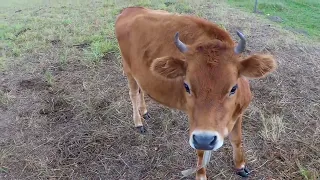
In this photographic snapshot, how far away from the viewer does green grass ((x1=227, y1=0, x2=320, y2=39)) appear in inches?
287

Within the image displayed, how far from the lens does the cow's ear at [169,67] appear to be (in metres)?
2.69

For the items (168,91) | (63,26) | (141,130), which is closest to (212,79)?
(168,91)

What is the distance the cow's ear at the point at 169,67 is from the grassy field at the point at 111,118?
4.02 feet

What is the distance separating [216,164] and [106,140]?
1326 millimetres

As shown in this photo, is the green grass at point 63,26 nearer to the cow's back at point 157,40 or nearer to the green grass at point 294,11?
the green grass at point 294,11

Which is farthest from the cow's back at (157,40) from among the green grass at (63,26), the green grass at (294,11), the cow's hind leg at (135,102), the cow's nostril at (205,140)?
the green grass at (294,11)

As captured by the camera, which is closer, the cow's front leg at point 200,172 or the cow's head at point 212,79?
the cow's head at point 212,79

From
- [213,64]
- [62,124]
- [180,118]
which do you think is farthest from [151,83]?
[62,124]

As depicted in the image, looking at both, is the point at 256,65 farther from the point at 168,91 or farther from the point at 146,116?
the point at 146,116

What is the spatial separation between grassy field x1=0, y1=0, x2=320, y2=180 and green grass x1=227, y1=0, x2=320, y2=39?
0.41m

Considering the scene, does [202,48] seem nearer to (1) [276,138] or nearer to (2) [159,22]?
(2) [159,22]

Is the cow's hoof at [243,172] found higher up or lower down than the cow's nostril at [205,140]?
lower down

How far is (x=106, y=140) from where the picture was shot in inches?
159

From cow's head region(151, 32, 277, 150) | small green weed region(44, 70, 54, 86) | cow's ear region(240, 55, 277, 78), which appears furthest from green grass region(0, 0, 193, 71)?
cow's ear region(240, 55, 277, 78)
